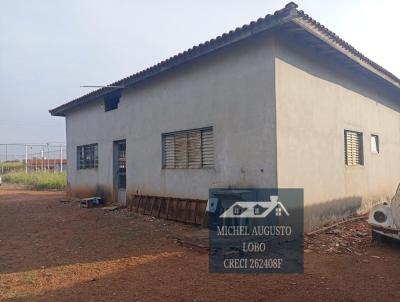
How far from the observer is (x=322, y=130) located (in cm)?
784

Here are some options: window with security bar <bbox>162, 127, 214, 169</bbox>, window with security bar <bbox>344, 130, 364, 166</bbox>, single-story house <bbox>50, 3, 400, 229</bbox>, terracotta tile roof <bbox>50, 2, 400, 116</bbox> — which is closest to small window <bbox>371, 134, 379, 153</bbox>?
single-story house <bbox>50, 3, 400, 229</bbox>

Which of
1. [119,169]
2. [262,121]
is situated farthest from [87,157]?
[262,121]

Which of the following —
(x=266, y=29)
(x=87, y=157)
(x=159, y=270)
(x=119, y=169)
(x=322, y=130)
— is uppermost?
(x=266, y=29)

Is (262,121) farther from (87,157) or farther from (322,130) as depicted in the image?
(87,157)

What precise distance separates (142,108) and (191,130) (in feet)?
8.06

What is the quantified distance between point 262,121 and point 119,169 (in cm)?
663

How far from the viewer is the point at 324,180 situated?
7734 millimetres

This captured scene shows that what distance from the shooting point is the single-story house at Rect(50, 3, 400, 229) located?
6.61 metres

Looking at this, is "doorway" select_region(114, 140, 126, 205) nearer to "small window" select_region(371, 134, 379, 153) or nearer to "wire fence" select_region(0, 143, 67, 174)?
"small window" select_region(371, 134, 379, 153)

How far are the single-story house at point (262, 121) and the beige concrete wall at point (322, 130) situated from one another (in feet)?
0.09

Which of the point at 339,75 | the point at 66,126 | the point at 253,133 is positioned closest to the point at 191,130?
the point at 253,133

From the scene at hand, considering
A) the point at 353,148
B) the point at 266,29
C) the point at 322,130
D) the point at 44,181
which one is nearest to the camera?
the point at 266,29

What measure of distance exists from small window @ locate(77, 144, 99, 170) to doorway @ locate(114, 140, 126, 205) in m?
1.55

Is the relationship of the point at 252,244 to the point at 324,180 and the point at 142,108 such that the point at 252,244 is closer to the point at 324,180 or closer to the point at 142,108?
the point at 324,180
